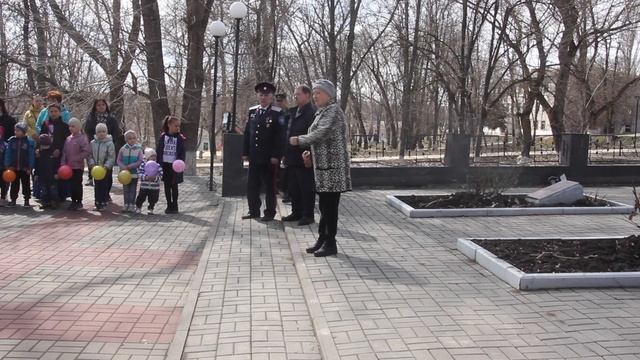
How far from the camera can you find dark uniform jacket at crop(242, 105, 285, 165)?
340 inches

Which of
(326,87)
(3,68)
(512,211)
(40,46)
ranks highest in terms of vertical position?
(40,46)

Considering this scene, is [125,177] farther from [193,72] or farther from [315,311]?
[193,72]

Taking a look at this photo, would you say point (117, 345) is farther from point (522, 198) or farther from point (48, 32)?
point (48, 32)

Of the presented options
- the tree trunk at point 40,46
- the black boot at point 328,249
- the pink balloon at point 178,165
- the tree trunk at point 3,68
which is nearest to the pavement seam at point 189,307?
the black boot at point 328,249

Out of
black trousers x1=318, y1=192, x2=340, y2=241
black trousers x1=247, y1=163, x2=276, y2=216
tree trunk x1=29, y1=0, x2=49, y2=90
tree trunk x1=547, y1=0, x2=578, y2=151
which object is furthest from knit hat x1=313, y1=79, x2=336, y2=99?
tree trunk x1=29, y1=0, x2=49, y2=90

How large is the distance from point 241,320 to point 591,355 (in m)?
2.49

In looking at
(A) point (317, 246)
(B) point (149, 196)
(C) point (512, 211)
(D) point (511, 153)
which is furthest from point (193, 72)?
(A) point (317, 246)

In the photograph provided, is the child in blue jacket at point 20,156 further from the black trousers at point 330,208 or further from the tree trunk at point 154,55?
the tree trunk at point 154,55

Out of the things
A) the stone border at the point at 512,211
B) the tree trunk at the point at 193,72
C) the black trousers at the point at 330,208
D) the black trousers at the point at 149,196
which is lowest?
the stone border at the point at 512,211

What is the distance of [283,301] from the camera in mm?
4953

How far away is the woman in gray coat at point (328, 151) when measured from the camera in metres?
6.14

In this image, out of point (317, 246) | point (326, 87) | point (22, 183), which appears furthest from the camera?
point (22, 183)

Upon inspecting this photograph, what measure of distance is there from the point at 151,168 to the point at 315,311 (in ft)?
18.4

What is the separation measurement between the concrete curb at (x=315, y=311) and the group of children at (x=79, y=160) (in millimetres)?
3641
